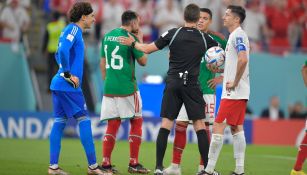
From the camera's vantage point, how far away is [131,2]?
2550 cm

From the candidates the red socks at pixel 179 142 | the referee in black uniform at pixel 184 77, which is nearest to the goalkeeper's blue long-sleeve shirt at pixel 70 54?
the referee in black uniform at pixel 184 77

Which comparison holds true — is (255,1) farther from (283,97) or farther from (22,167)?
(22,167)

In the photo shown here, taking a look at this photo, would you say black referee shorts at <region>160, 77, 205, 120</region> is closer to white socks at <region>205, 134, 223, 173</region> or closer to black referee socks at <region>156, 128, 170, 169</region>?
black referee socks at <region>156, 128, 170, 169</region>

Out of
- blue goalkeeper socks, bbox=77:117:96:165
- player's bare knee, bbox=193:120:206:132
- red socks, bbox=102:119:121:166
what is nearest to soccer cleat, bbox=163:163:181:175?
player's bare knee, bbox=193:120:206:132

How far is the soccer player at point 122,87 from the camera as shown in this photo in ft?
43.6

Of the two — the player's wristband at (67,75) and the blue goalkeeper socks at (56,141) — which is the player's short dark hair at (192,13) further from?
the blue goalkeeper socks at (56,141)

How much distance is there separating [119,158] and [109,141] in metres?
2.89

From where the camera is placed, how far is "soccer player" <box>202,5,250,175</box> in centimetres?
1223

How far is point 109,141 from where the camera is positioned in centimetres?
1336

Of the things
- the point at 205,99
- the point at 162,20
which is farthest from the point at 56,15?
the point at 205,99

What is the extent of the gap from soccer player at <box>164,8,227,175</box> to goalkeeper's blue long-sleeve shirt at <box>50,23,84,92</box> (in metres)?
1.91

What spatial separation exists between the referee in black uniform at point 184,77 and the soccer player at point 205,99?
2.12 feet

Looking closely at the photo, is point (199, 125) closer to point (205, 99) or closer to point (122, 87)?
point (205, 99)

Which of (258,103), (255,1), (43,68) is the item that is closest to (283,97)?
(258,103)
